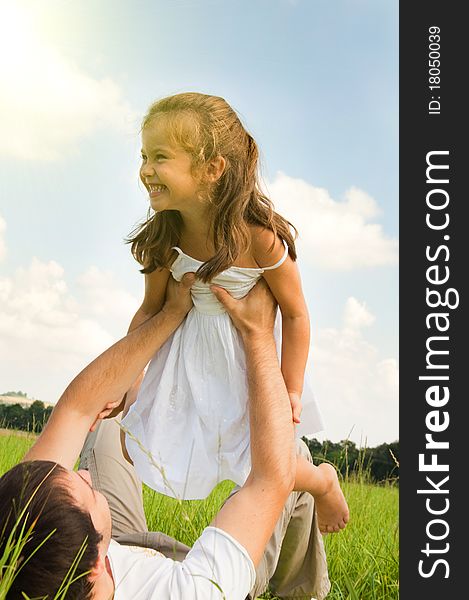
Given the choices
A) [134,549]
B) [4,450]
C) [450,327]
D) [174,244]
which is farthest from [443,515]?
[4,450]

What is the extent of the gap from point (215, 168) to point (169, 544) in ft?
4.57

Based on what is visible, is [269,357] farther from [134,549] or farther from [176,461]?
[134,549]

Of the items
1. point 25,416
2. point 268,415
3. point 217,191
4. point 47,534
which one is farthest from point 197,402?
point 25,416

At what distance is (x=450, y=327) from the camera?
3.11 metres

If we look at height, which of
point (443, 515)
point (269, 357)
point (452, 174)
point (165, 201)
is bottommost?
point (443, 515)

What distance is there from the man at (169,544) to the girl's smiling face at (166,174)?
31cm

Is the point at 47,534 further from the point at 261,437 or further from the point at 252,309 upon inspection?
the point at 252,309

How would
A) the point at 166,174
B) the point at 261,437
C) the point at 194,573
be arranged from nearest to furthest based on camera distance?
1. the point at 194,573
2. the point at 261,437
3. the point at 166,174

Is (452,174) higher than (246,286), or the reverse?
(452,174)

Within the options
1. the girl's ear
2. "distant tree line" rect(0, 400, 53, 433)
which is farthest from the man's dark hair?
"distant tree line" rect(0, 400, 53, 433)

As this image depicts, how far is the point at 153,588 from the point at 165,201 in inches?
55.2

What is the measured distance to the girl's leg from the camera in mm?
2889

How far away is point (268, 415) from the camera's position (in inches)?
108

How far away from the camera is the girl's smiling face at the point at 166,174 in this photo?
2965mm
